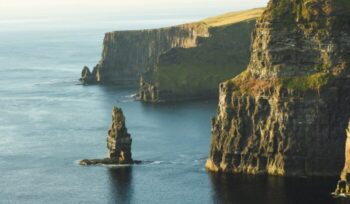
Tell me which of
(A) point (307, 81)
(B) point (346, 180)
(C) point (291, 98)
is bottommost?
(B) point (346, 180)

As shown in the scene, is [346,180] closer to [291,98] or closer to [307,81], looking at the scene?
[291,98]

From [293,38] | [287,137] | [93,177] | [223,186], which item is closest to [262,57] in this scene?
[293,38]

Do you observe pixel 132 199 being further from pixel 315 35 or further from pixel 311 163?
pixel 315 35

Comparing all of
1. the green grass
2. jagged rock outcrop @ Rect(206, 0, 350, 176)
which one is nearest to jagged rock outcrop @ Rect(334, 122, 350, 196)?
jagged rock outcrop @ Rect(206, 0, 350, 176)

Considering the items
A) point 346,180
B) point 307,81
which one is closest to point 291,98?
point 307,81

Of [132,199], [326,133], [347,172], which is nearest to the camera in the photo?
[347,172]

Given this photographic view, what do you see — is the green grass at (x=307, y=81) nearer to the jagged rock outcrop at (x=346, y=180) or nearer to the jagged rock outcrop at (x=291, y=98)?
the jagged rock outcrop at (x=291, y=98)

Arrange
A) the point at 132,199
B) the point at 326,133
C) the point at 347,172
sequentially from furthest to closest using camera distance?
the point at 326,133
the point at 132,199
the point at 347,172

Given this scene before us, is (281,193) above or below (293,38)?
below

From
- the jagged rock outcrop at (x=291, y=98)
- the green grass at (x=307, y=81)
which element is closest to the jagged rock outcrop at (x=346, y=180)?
the jagged rock outcrop at (x=291, y=98)
